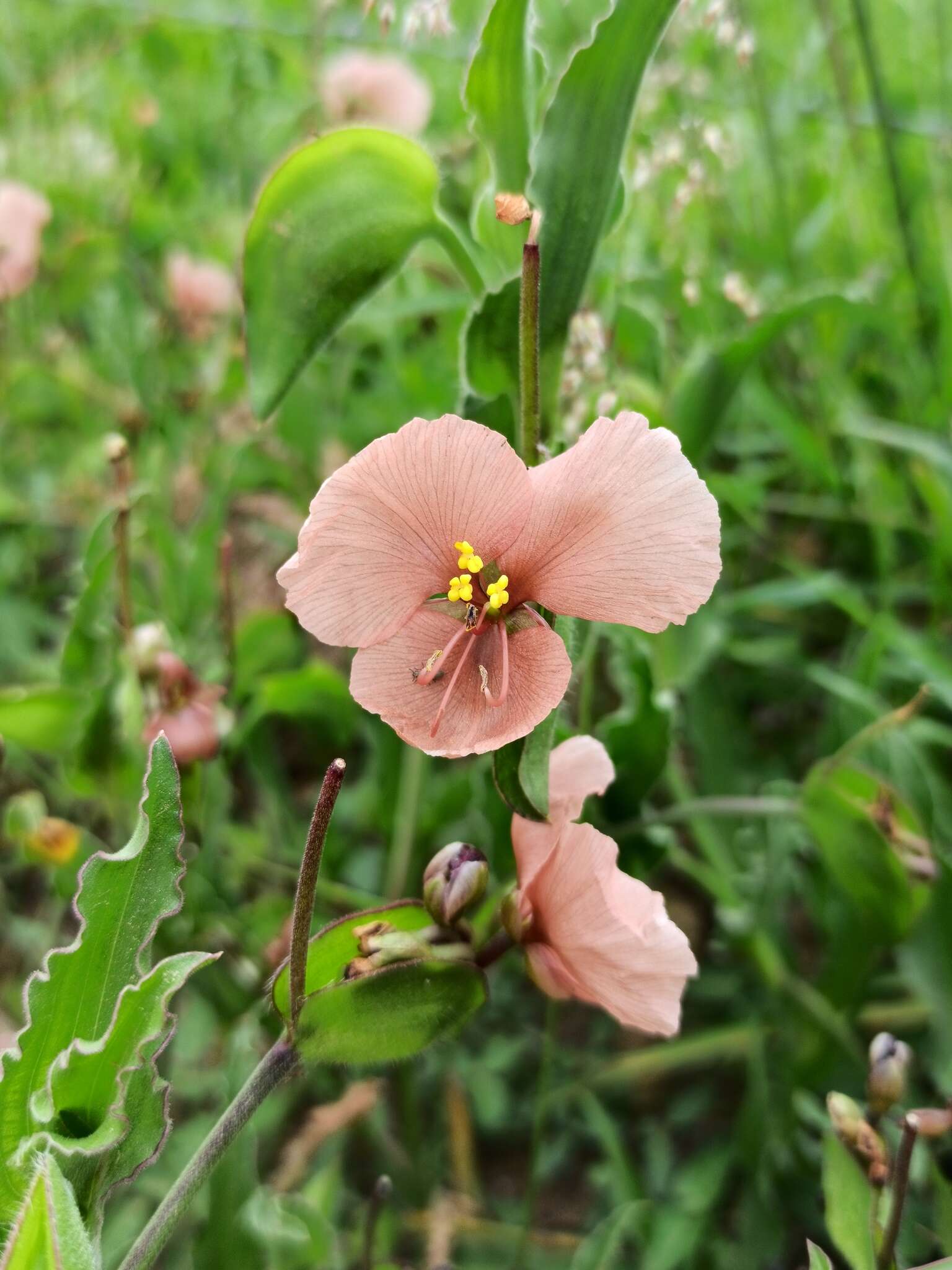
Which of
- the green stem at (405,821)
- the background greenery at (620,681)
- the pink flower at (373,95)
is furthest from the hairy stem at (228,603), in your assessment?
the pink flower at (373,95)

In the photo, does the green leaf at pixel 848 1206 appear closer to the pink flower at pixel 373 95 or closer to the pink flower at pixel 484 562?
the pink flower at pixel 484 562

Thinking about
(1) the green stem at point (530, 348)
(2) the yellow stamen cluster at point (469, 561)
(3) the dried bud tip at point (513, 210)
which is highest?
(3) the dried bud tip at point (513, 210)

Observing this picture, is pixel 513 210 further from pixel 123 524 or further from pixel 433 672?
pixel 123 524

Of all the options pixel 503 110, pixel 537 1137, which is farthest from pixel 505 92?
pixel 537 1137

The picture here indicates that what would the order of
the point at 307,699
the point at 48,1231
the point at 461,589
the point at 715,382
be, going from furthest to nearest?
the point at 307,699, the point at 715,382, the point at 461,589, the point at 48,1231

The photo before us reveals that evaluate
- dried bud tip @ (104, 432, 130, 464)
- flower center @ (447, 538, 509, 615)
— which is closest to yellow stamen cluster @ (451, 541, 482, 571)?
flower center @ (447, 538, 509, 615)
